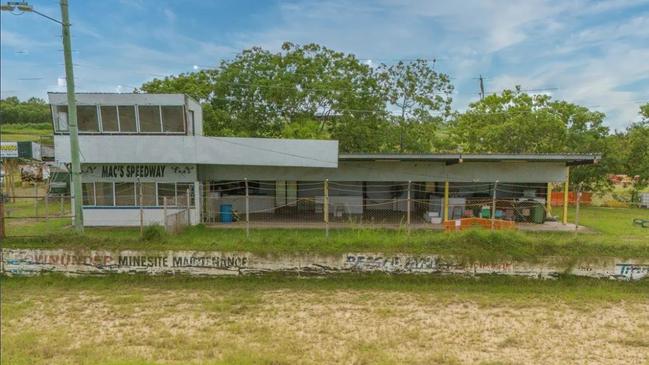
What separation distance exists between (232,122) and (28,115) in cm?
5242

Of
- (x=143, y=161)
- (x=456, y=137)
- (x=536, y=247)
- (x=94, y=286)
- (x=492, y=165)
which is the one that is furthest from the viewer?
(x=456, y=137)

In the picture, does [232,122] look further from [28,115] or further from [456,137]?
[28,115]

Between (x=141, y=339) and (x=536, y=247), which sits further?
(x=536, y=247)

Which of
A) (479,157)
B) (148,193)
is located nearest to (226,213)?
(148,193)

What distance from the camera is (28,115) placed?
61875 millimetres

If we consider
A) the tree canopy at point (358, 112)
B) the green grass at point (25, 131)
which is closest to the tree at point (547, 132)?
the tree canopy at point (358, 112)

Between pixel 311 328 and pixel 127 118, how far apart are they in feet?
44.6

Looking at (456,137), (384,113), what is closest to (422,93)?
(384,113)

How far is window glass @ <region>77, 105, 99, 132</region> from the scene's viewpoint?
16625mm

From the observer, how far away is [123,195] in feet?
58.5

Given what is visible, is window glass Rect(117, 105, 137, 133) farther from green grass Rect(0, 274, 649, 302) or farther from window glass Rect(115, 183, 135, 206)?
green grass Rect(0, 274, 649, 302)

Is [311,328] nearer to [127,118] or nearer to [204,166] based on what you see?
[204,166]

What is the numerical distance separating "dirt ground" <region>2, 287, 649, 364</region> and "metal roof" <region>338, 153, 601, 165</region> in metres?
9.33

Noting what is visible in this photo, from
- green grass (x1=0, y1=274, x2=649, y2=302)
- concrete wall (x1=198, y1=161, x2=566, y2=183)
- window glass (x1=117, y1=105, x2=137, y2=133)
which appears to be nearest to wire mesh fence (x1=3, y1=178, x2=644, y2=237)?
concrete wall (x1=198, y1=161, x2=566, y2=183)
